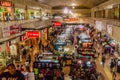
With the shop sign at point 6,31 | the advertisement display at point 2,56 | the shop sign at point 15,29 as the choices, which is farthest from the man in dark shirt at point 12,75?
the advertisement display at point 2,56

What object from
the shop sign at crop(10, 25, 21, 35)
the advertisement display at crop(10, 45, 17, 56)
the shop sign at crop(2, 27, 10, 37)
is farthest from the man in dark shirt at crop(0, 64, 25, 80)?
the advertisement display at crop(10, 45, 17, 56)

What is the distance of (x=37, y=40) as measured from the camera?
28.1 metres

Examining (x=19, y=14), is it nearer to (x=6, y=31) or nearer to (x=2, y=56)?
(x=2, y=56)

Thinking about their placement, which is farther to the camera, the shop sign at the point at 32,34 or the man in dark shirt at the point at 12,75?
the shop sign at the point at 32,34

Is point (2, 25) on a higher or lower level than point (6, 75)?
higher

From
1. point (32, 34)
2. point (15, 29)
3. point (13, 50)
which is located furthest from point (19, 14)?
point (15, 29)

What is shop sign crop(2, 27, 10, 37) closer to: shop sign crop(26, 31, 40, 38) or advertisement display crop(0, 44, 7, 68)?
advertisement display crop(0, 44, 7, 68)

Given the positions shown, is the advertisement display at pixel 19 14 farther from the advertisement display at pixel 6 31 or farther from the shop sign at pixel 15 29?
the advertisement display at pixel 6 31

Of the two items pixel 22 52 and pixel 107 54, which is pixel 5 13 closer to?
pixel 22 52

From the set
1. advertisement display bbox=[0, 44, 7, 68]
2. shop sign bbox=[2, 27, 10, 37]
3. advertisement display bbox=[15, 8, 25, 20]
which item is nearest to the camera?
shop sign bbox=[2, 27, 10, 37]

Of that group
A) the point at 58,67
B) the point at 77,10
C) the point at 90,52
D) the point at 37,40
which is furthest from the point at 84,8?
the point at 58,67

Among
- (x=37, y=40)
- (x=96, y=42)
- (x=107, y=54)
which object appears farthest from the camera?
(x=96, y=42)

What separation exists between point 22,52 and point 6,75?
48.3ft

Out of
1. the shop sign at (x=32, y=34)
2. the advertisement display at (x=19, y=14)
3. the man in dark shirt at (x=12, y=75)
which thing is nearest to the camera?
the man in dark shirt at (x=12, y=75)
